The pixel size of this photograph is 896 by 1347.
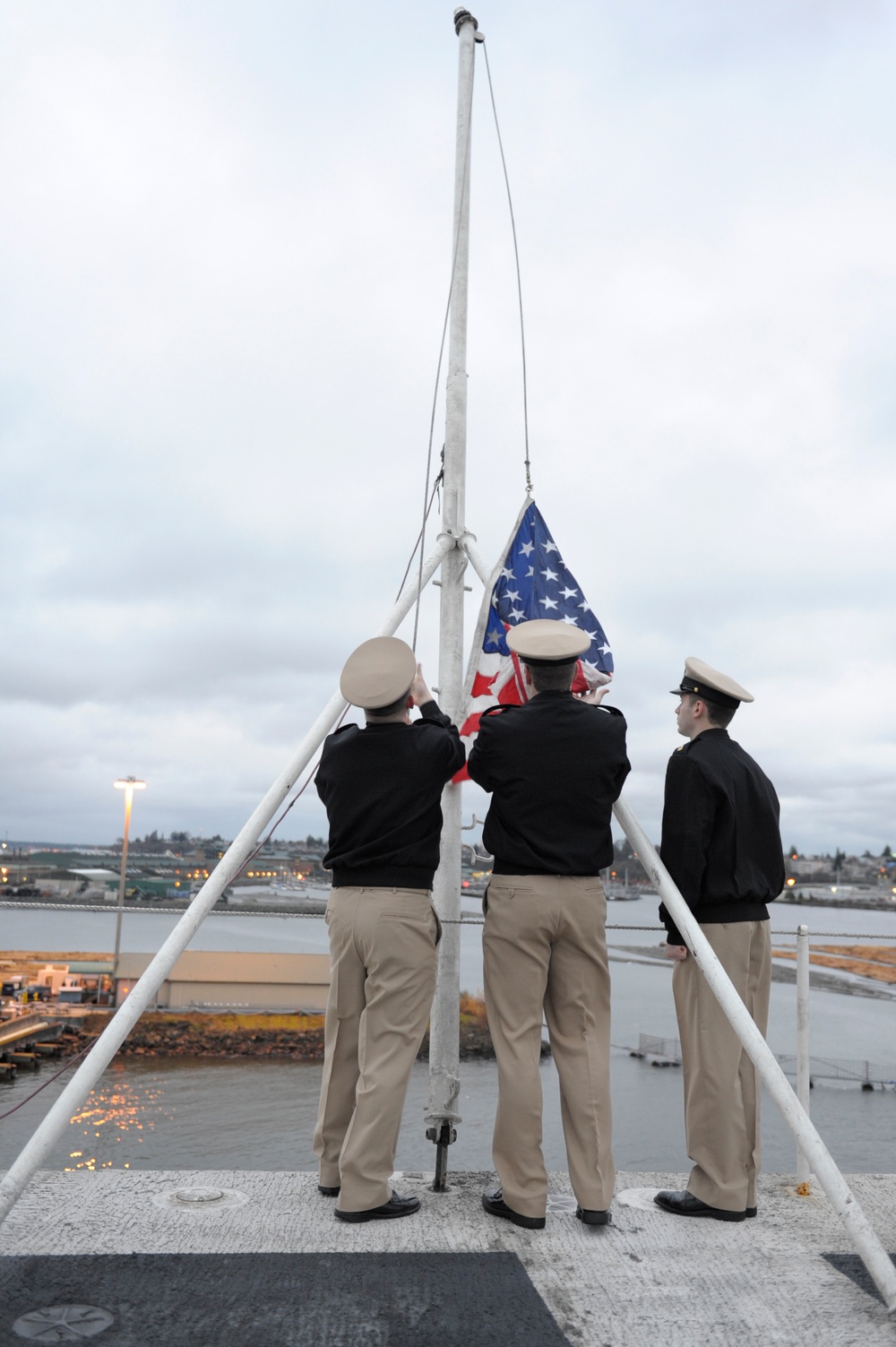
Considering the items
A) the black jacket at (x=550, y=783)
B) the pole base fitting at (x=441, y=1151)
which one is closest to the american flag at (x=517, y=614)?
the black jacket at (x=550, y=783)

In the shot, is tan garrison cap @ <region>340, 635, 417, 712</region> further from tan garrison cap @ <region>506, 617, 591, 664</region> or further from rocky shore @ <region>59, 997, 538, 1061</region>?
rocky shore @ <region>59, 997, 538, 1061</region>

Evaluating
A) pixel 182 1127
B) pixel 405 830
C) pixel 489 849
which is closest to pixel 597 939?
pixel 489 849

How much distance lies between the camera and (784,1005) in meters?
80.7

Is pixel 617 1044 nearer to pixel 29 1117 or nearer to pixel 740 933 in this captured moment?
pixel 29 1117

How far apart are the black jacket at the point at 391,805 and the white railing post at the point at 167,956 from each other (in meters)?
0.17

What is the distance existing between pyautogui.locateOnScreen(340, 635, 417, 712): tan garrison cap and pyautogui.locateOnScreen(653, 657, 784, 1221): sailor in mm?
992

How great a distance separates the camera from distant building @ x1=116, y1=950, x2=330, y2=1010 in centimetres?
5291

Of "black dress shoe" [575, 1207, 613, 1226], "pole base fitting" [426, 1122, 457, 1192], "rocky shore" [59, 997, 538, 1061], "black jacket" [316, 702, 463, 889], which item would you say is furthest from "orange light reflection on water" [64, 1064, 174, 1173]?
"black jacket" [316, 702, 463, 889]

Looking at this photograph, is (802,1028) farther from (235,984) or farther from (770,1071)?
(235,984)

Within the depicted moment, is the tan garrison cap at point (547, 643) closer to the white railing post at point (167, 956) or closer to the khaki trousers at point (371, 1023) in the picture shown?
the white railing post at point (167, 956)

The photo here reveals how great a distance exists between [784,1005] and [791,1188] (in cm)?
8571

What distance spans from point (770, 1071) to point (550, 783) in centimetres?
104

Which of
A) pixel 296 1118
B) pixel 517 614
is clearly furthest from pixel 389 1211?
pixel 296 1118

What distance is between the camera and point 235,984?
178 feet
